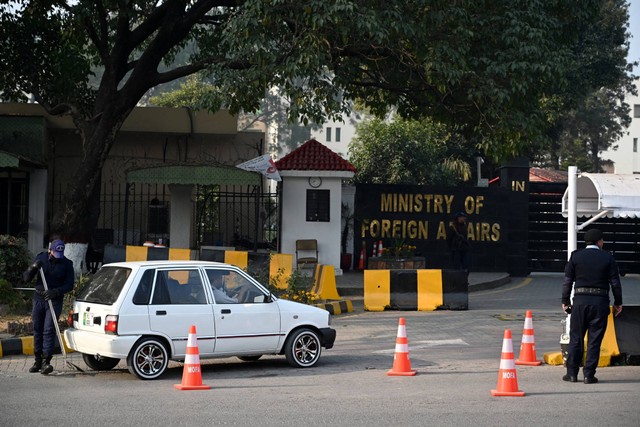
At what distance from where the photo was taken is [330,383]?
11.6m

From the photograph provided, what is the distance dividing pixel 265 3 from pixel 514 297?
956 cm

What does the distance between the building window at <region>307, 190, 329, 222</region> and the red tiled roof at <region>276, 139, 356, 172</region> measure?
2.24 ft

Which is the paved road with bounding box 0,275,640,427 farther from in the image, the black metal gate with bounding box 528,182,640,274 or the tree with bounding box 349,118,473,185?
the tree with bounding box 349,118,473,185

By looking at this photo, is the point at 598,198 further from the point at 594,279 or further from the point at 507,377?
the point at 507,377

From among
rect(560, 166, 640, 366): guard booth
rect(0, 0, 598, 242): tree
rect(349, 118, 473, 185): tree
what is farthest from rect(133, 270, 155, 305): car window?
rect(349, 118, 473, 185): tree

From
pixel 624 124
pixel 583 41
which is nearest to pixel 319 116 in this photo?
pixel 583 41

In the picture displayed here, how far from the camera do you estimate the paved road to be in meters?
9.27

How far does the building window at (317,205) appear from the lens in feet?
84.8

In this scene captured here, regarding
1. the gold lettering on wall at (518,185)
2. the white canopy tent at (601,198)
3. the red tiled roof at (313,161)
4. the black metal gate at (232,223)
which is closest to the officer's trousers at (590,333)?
the white canopy tent at (601,198)

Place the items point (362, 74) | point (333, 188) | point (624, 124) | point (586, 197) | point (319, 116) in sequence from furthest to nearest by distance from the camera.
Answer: point (624, 124)
point (333, 188)
point (362, 74)
point (319, 116)
point (586, 197)

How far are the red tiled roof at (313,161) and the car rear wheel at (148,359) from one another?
14.1 metres

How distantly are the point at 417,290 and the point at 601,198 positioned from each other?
7.04 m

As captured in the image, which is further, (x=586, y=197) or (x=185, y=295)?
(x=586, y=197)

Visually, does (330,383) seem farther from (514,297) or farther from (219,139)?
(219,139)
